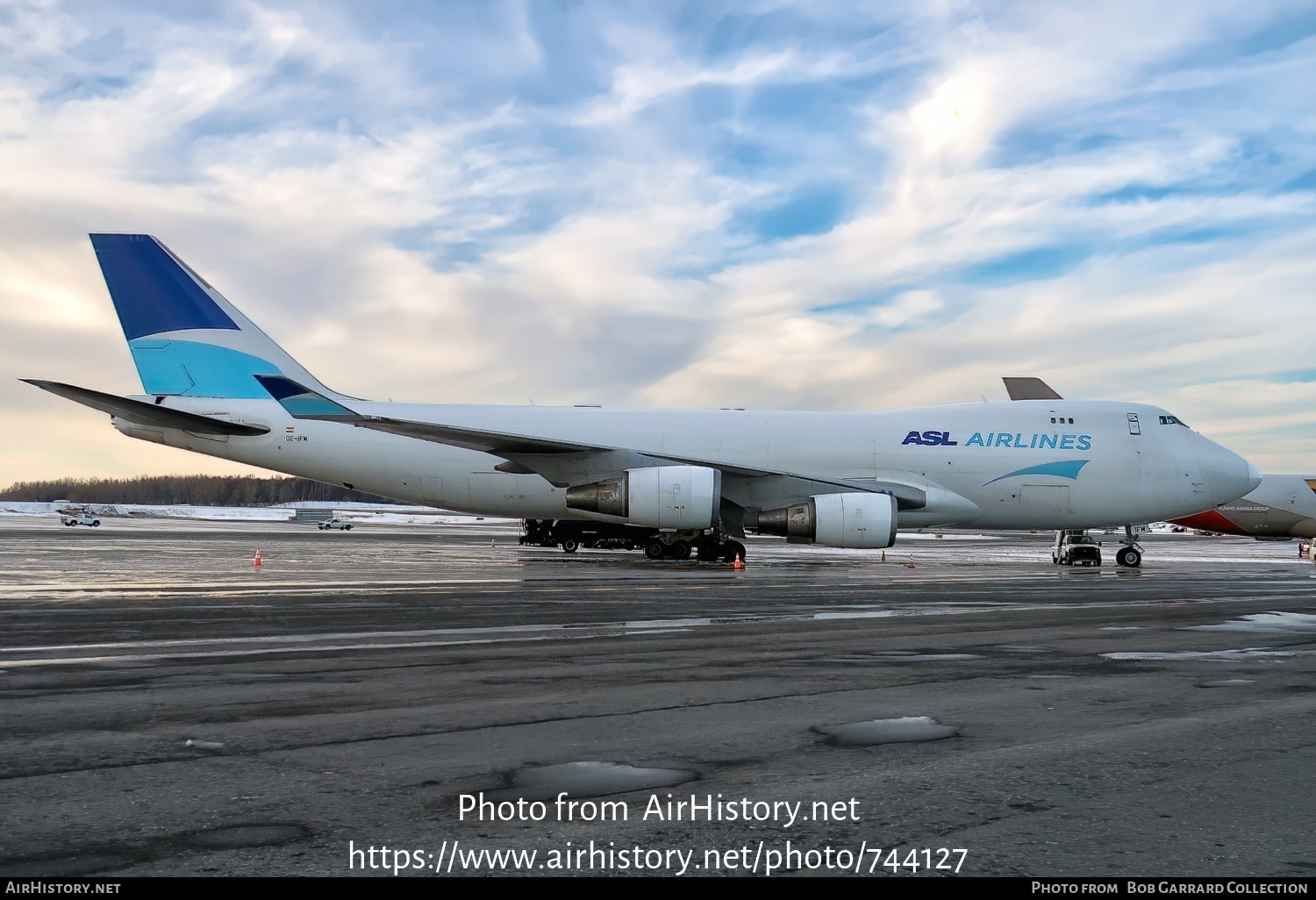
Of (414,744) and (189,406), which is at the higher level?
(189,406)

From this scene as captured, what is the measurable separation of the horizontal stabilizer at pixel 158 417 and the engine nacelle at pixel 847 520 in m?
15.1

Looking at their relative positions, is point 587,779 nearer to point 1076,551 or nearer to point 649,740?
point 649,740

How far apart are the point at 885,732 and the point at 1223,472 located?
86.3 ft

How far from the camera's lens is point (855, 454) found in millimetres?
25844

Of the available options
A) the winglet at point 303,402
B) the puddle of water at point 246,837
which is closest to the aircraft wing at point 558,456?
the winglet at point 303,402

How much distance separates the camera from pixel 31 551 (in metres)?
27.0

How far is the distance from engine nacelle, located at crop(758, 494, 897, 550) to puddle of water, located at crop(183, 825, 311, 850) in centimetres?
1995

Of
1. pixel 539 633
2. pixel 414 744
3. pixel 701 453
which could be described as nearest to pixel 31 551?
pixel 701 453

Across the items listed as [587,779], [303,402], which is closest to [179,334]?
[303,402]

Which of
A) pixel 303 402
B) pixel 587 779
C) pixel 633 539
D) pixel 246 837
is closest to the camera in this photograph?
pixel 246 837

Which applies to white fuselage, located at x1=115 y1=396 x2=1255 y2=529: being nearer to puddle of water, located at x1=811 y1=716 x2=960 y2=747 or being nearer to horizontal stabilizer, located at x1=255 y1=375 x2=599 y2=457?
horizontal stabilizer, located at x1=255 y1=375 x2=599 y2=457

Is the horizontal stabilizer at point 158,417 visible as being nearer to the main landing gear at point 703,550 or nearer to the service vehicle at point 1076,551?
the main landing gear at point 703,550
